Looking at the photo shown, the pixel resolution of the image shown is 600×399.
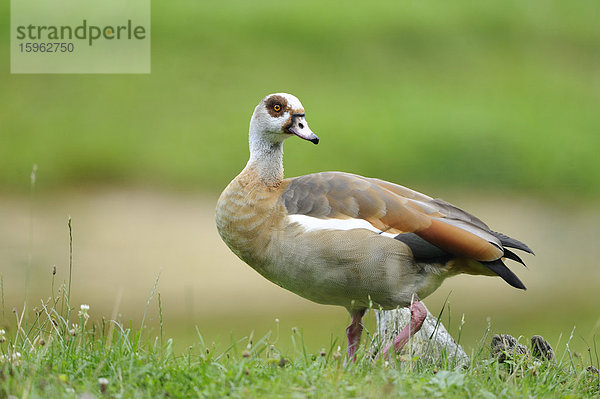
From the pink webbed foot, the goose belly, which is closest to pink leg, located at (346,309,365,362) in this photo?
the pink webbed foot

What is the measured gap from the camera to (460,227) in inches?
161

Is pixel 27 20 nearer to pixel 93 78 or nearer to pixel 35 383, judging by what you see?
pixel 93 78

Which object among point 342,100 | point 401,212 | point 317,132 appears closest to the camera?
point 401,212

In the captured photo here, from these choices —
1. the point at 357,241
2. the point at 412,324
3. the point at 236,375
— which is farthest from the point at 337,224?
the point at 236,375

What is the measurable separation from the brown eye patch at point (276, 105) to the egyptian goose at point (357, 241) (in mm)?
183

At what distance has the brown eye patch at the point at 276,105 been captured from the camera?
4.46 meters

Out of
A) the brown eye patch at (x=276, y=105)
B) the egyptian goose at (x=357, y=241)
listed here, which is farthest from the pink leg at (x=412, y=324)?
the brown eye patch at (x=276, y=105)

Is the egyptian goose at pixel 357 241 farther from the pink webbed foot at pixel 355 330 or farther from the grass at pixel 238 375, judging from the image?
the grass at pixel 238 375

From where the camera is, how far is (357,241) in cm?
404

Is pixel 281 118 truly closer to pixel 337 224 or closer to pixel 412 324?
pixel 337 224

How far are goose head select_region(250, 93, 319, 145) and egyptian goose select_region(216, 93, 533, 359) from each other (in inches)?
2.4

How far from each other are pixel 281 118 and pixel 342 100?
9.76 metres

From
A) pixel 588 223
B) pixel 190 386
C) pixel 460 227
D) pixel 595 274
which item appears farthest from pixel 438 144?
pixel 190 386

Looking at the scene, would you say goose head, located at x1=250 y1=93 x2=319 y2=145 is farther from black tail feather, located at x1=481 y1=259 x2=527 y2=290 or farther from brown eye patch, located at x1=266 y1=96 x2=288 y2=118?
black tail feather, located at x1=481 y1=259 x2=527 y2=290
